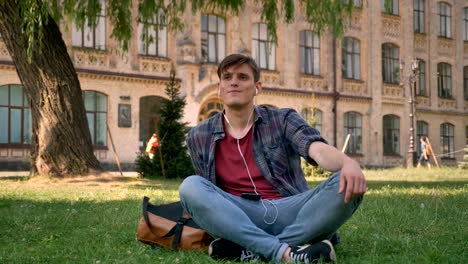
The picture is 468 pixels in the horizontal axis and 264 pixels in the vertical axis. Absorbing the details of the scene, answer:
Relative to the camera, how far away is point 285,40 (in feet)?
103

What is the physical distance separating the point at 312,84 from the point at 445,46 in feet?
33.3

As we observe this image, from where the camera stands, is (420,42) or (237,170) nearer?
(237,170)

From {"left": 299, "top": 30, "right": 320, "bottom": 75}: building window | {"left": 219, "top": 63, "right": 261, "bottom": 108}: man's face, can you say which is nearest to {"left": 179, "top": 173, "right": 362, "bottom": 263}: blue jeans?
{"left": 219, "top": 63, "right": 261, "bottom": 108}: man's face

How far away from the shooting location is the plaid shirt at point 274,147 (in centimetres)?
455

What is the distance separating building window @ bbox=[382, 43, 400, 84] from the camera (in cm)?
3528

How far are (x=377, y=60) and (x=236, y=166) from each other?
31.1 meters

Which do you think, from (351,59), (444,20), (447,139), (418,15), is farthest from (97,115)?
(444,20)

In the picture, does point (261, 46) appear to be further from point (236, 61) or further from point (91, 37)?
point (236, 61)

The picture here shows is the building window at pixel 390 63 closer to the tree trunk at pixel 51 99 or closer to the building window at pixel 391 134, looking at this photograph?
the building window at pixel 391 134

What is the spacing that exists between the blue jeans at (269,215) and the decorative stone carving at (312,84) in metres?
27.8

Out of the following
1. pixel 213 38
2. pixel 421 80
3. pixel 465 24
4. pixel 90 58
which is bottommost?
pixel 90 58

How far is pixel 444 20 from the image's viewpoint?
125 feet

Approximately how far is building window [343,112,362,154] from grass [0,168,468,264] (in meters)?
23.8

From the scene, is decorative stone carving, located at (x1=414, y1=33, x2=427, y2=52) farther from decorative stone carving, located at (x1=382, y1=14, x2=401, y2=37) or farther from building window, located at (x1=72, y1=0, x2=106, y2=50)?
building window, located at (x1=72, y1=0, x2=106, y2=50)
